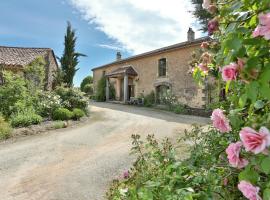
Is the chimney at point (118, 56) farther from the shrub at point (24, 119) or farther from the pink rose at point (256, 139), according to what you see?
the pink rose at point (256, 139)

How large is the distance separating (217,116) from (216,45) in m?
0.97

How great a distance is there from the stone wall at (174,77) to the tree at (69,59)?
19.6ft

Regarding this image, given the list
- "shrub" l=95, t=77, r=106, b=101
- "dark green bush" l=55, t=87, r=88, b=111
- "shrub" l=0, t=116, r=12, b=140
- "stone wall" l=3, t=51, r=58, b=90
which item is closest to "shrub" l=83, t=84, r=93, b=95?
"shrub" l=95, t=77, r=106, b=101

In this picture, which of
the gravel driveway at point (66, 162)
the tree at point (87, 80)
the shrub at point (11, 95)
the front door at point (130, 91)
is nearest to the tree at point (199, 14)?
the front door at point (130, 91)

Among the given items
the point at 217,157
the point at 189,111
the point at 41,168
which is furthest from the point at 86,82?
the point at 217,157

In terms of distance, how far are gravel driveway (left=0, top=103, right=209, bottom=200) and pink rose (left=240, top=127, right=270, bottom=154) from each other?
4541 millimetres

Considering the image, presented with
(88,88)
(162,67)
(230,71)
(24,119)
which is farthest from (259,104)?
(88,88)

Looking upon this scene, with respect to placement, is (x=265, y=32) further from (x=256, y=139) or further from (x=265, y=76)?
(x=256, y=139)

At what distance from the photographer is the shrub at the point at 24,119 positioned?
1238cm

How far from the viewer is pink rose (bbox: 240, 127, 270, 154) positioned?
112 cm

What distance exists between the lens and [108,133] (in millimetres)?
12422

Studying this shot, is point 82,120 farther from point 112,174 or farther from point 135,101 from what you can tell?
point 135,101

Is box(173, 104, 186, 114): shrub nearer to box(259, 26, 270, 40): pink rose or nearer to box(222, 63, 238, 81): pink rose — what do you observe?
box(222, 63, 238, 81): pink rose

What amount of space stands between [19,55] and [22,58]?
2.92 feet
